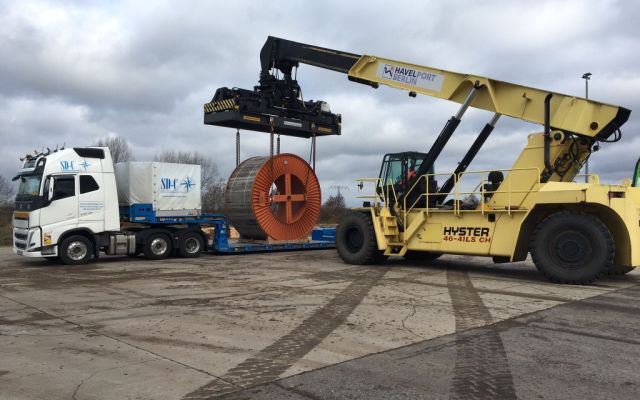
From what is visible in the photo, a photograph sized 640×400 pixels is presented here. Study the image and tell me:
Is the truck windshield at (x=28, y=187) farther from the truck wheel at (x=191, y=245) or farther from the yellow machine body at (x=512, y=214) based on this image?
the yellow machine body at (x=512, y=214)

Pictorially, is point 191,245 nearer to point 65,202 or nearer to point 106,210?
point 106,210

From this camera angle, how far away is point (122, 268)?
13797mm

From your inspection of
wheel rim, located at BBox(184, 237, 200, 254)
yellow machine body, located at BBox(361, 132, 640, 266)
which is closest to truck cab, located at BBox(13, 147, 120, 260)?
wheel rim, located at BBox(184, 237, 200, 254)

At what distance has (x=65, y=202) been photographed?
47.0 ft

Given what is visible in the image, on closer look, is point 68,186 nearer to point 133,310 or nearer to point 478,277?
point 133,310

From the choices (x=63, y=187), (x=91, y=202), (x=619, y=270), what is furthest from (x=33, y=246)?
(x=619, y=270)

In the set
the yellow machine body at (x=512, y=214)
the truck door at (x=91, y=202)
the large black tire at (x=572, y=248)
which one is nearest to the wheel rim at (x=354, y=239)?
the yellow machine body at (x=512, y=214)

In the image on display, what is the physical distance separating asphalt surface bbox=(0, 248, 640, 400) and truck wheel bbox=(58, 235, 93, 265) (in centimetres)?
299

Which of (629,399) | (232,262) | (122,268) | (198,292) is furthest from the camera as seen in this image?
(232,262)

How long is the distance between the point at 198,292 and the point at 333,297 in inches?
101

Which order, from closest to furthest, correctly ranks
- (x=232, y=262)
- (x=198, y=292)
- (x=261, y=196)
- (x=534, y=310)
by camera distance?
(x=534, y=310), (x=198, y=292), (x=232, y=262), (x=261, y=196)

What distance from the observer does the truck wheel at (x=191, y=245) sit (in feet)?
54.4

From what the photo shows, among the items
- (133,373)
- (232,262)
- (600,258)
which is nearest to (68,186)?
(232,262)

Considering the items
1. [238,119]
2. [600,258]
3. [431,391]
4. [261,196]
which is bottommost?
[431,391]
